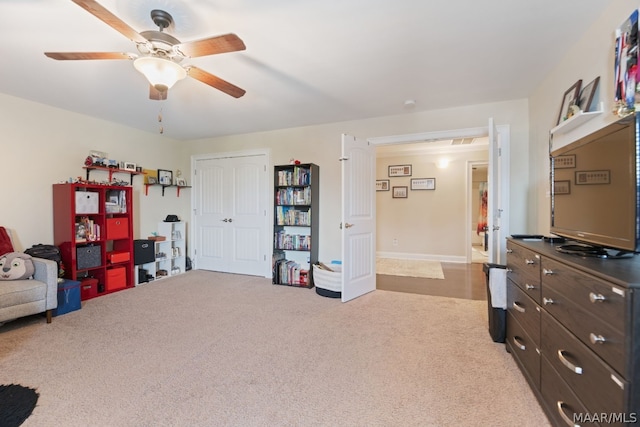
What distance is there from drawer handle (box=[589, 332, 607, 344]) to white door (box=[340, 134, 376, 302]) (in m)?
2.37

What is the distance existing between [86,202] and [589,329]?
15.0 ft

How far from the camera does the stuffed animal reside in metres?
2.61

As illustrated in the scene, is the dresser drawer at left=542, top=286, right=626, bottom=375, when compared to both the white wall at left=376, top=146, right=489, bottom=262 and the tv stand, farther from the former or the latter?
the white wall at left=376, top=146, right=489, bottom=262

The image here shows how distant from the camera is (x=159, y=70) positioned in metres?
1.84

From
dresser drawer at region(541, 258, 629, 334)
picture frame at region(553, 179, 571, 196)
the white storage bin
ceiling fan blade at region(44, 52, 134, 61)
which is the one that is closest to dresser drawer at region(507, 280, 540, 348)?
dresser drawer at region(541, 258, 629, 334)

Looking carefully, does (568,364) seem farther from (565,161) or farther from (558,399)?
(565,161)

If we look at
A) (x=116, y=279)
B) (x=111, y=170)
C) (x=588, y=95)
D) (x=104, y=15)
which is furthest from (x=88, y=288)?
(x=588, y=95)

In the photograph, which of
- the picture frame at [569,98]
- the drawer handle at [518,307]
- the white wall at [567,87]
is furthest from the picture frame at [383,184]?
the drawer handle at [518,307]

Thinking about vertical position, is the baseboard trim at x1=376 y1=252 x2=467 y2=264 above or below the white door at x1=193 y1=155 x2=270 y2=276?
below

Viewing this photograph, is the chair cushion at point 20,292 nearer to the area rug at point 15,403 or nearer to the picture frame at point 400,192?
the area rug at point 15,403

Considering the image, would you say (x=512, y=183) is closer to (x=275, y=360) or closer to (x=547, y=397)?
(x=547, y=397)

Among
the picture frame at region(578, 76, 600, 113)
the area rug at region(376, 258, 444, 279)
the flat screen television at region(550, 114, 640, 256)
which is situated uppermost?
the picture frame at region(578, 76, 600, 113)

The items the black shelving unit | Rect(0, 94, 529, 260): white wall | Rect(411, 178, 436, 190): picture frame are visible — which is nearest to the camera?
Rect(0, 94, 529, 260): white wall

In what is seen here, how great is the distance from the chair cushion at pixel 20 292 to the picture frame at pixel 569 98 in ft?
15.7
